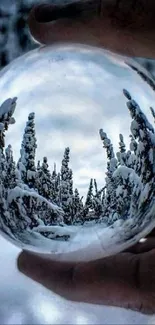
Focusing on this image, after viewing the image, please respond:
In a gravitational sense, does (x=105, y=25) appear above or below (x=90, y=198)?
above

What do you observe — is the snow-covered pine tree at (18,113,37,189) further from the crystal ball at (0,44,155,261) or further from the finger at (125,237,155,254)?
the finger at (125,237,155,254)

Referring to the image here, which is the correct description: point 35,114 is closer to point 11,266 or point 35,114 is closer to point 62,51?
point 62,51

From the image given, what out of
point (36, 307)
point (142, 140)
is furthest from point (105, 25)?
point (36, 307)

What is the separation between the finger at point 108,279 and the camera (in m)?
0.46

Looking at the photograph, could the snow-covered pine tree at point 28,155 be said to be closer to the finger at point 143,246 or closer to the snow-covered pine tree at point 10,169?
the snow-covered pine tree at point 10,169

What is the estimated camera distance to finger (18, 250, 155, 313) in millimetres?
459

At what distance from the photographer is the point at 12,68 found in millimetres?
417

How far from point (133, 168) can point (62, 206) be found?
2.0 inches

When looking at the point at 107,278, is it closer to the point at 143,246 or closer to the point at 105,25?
the point at 143,246

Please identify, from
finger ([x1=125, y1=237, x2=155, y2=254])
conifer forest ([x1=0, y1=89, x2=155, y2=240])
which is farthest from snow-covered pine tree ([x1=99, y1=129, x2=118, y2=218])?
finger ([x1=125, y1=237, x2=155, y2=254])

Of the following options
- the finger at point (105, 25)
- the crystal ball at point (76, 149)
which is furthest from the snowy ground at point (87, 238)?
the finger at point (105, 25)

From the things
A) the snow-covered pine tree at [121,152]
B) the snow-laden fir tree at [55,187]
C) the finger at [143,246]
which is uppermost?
the snow-covered pine tree at [121,152]

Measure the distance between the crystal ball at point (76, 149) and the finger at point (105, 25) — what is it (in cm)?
2

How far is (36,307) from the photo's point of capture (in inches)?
20.7
